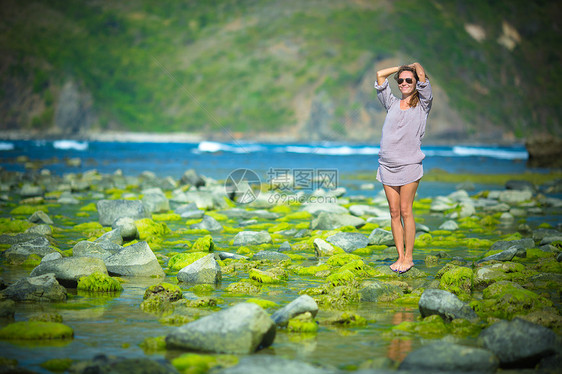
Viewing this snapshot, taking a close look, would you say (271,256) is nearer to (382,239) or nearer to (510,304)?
(382,239)

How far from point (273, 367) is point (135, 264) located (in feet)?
10.6

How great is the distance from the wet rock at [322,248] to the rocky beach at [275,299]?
19 millimetres

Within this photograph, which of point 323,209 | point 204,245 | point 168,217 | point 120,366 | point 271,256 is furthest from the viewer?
point 323,209

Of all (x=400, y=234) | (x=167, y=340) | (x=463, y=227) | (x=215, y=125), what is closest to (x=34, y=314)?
(x=167, y=340)

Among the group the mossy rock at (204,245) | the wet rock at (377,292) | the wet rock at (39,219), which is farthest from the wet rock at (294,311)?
the wet rock at (39,219)

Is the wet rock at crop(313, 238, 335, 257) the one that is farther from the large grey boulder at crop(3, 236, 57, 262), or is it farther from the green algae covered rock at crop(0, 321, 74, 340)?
the green algae covered rock at crop(0, 321, 74, 340)

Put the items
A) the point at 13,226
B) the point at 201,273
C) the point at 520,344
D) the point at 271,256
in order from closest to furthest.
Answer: the point at 520,344
the point at 201,273
the point at 271,256
the point at 13,226

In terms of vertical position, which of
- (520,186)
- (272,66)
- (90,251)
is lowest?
(90,251)

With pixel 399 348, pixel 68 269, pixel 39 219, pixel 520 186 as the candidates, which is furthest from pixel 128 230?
pixel 520 186

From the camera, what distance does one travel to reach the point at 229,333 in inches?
151

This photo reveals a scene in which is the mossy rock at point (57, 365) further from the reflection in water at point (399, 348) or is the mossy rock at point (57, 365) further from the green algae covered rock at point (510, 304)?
the green algae covered rock at point (510, 304)

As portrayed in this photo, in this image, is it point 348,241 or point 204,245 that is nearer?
point 204,245

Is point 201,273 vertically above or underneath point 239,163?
underneath

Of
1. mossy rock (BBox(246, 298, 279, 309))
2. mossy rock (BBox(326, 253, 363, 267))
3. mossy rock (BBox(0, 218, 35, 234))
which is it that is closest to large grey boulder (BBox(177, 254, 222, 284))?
mossy rock (BBox(246, 298, 279, 309))
